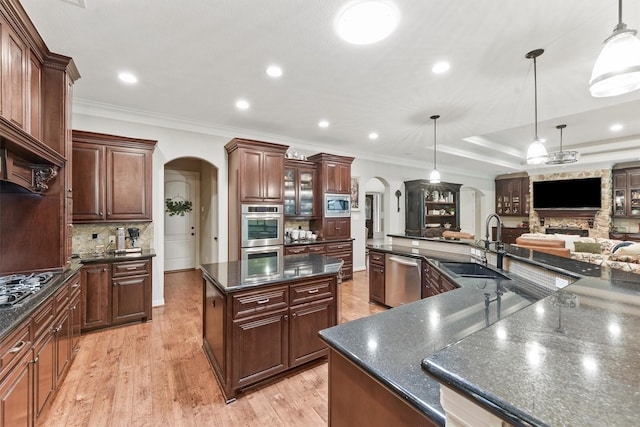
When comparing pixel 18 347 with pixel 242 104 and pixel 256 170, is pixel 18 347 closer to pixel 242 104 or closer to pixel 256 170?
pixel 242 104

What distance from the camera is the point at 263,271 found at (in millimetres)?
2389

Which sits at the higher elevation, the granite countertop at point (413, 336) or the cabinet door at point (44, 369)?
the granite countertop at point (413, 336)

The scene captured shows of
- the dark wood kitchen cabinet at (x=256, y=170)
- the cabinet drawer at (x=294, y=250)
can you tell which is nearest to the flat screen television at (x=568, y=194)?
the cabinet drawer at (x=294, y=250)

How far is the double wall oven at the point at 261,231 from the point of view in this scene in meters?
4.17

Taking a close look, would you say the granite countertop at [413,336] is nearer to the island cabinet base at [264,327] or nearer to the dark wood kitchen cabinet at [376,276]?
the island cabinet base at [264,327]

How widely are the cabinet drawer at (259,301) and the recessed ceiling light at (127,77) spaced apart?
2588 millimetres

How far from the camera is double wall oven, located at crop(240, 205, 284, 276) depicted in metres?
4.17

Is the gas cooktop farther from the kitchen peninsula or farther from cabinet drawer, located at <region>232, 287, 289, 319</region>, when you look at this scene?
the kitchen peninsula

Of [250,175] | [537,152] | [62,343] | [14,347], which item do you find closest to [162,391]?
[62,343]

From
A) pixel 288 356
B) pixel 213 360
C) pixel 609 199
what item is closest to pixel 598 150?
pixel 609 199

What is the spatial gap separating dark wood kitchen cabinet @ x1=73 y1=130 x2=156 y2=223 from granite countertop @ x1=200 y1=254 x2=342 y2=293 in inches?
72.0

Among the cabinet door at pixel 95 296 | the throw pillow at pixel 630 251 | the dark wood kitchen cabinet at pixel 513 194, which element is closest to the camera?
the cabinet door at pixel 95 296

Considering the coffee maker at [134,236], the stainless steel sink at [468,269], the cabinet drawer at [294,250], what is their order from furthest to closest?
the cabinet drawer at [294,250]
the coffee maker at [134,236]
the stainless steel sink at [468,269]

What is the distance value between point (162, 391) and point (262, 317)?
1.00m
